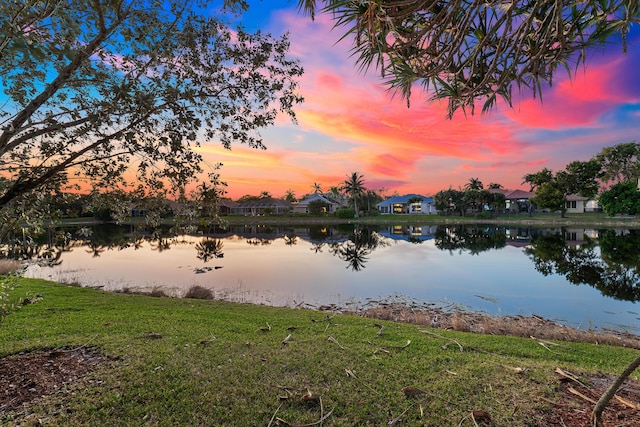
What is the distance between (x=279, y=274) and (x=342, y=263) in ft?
17.3

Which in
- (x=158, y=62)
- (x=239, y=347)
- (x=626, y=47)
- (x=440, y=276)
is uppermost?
(x=158, y=62)

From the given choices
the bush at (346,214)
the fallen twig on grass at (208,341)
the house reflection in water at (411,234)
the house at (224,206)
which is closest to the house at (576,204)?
the house reflection in water at (411,234)

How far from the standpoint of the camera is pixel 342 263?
22344mm

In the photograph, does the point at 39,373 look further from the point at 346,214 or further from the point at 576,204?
the point at 576,204

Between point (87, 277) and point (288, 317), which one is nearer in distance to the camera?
point (288, 317)

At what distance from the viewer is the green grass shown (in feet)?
11.6

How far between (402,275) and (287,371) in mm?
14881

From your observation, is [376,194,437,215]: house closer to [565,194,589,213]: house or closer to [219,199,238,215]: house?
[565,194,589,213]: house

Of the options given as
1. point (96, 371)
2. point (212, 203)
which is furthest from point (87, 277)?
point (212, 203)

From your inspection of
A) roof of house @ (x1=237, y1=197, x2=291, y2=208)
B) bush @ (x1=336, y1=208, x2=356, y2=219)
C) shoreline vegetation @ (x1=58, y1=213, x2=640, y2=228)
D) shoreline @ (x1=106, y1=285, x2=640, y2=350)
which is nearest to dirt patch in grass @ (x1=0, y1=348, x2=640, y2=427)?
shoreline @ (x1=106, y1=285, x2=640, y2=350)

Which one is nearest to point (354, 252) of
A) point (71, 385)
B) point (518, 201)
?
point (71, 385)

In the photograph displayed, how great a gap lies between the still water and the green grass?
1895mm

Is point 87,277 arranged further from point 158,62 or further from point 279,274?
point 158,62

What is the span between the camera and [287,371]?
4.61m
